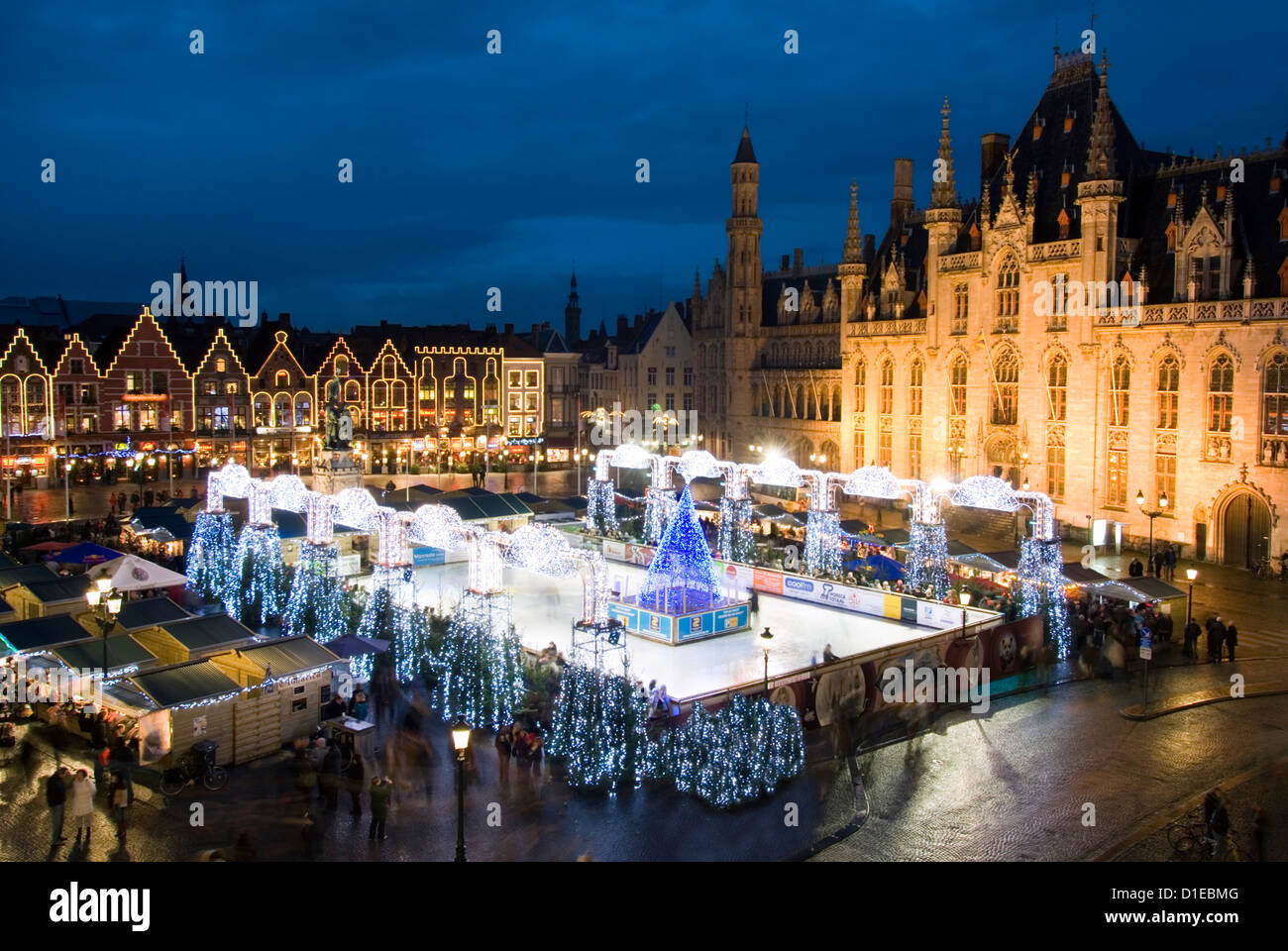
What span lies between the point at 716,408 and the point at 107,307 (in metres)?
53.2

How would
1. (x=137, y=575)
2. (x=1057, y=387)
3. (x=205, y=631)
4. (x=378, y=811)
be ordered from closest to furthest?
(x=378, y=811) < (x=205, y=631) < (x=137, y=575) < (x=1057, y=387)

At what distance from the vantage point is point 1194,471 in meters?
38.5

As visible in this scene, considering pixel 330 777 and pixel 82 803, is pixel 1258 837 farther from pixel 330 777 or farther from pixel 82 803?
pixel 82 803

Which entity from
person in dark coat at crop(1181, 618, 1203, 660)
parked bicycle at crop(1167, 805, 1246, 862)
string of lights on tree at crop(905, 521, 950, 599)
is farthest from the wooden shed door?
person in dark coat at crop(1181, 618, 1203, 660)

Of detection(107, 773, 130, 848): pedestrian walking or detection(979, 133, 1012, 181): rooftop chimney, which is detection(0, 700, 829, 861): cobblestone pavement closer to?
detection(107, 773, 130, 848): pedestrian walking

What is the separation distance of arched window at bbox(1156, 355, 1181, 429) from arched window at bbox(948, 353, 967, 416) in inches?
385

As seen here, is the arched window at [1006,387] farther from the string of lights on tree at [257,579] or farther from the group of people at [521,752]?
the group of people at [521,752]

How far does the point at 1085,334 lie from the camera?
41969 mm

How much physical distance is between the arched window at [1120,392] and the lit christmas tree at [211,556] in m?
31.4

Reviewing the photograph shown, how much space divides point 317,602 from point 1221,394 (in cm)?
3019

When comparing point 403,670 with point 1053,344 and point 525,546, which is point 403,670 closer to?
point 525,546

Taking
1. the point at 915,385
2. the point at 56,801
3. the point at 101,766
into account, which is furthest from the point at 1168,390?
the point at 56,801

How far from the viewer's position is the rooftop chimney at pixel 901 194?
5866 centimetres
